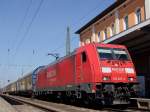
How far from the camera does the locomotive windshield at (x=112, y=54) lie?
18875 millimetres

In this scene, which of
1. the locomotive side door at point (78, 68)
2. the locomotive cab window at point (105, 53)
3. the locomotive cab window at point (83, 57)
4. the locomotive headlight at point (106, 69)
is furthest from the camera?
the locomotive side door at point (78, 68)

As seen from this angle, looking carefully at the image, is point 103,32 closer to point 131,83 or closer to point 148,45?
point 148,45

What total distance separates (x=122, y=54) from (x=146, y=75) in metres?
13.7

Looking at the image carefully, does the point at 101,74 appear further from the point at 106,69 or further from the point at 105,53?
the point at 105,53

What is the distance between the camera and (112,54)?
1914 cm

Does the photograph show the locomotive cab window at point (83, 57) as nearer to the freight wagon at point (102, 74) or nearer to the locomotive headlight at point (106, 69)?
the freight wagon at point (102, 74)

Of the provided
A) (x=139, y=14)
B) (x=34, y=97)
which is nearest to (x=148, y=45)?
(x=139, y=14)

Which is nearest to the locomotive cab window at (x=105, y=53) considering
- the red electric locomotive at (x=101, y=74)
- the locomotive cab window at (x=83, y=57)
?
the red electric locomotive at (x=101, y=74)

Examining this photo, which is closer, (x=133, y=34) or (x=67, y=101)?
(x=133, y=34)

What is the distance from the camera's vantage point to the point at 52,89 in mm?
27016

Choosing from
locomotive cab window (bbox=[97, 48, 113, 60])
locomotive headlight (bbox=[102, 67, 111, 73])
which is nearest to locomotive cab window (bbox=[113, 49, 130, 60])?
locomotive cab window (bbox=[97, 48, 113, 60])

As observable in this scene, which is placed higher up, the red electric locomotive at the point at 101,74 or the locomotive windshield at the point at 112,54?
the locomotive windshield at the point at 112,54

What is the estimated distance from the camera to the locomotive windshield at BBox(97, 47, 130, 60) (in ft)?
61.9

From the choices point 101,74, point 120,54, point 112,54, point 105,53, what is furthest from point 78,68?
point 120,54
